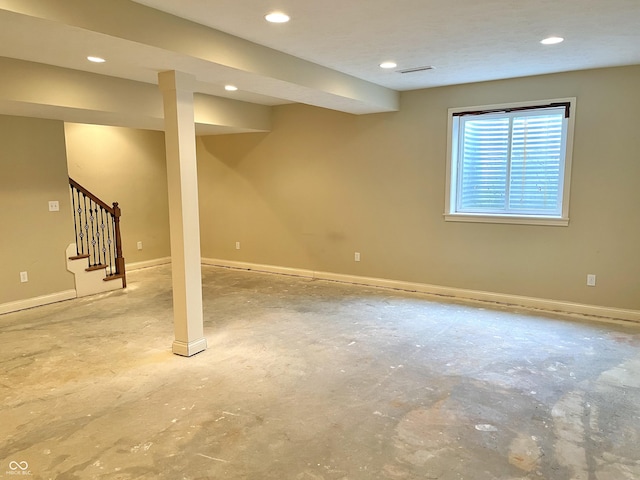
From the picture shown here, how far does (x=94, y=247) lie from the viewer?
6.14 metres

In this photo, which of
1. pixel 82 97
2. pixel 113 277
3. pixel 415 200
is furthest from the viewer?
pixel 113 277

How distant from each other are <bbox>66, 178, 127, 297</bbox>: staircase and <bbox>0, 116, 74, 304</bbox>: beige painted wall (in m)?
0.14

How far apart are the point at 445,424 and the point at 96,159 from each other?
611 cm

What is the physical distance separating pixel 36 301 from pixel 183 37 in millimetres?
3774

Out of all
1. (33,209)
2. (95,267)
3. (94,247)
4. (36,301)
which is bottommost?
(36,301)

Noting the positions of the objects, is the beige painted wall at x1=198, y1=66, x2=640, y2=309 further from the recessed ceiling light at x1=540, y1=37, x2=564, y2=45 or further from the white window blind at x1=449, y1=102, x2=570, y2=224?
the recessed ceiling light at x1=540, y1=37, x2=564, y2=45

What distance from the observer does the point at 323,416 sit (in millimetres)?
2646

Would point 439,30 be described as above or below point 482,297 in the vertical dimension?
above

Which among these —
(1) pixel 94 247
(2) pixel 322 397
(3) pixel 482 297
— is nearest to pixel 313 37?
(2) pixel 322 397

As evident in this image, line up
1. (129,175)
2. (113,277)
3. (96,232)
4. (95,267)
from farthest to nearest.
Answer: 1. (129,175)
2. (96,232)
3. (113,277)
4. (95,267)

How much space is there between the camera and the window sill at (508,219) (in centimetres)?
460

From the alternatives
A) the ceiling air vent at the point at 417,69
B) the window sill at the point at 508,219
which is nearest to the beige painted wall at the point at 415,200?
the window sill at the point at 508,219

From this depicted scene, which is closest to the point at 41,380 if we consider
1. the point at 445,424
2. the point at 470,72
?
the point at 445,424

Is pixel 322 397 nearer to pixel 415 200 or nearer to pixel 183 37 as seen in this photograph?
pixel 183 37
